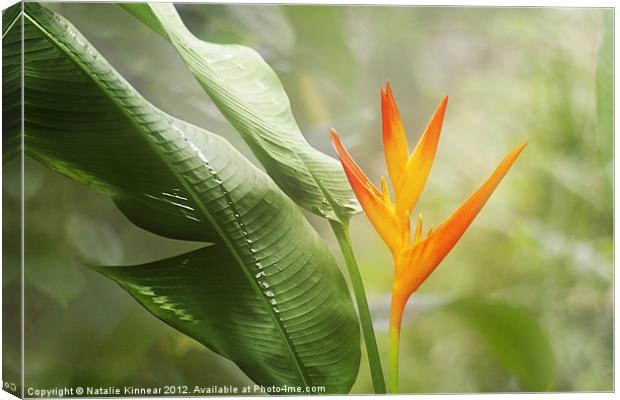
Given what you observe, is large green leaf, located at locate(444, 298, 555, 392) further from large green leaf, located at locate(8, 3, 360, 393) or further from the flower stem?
large green leaf, located at locate(8, 3, 360, 393)

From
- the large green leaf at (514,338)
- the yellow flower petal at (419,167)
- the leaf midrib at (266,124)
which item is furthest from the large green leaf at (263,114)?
the large green leaf at (514,338)

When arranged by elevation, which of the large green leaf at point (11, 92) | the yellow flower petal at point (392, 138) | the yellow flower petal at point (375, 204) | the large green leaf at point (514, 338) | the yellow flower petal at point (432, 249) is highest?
the large green leaf at point (11, 92)

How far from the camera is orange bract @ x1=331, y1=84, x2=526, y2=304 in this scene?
193 centimetres

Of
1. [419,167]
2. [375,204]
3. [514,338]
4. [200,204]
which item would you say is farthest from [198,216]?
[514,338]

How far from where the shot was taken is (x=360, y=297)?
6.31ft

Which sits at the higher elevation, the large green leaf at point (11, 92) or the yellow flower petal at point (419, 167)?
the large green leaf at point (11, 92)

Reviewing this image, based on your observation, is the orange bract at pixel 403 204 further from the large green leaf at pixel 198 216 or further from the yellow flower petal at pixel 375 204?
the large green leaf at pixel 198 216

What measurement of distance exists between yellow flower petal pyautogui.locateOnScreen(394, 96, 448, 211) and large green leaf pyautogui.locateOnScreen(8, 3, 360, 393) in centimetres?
21

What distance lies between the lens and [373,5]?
1.97 meters

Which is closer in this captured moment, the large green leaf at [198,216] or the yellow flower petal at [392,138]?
the large green leaf at [198,216]

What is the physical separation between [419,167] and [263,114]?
1.18ft

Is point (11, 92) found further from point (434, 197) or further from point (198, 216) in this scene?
point (434, 197)

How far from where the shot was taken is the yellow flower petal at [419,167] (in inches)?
76.2

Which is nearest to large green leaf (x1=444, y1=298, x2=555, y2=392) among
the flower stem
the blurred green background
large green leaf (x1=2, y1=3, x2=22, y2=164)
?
the blurred green background
